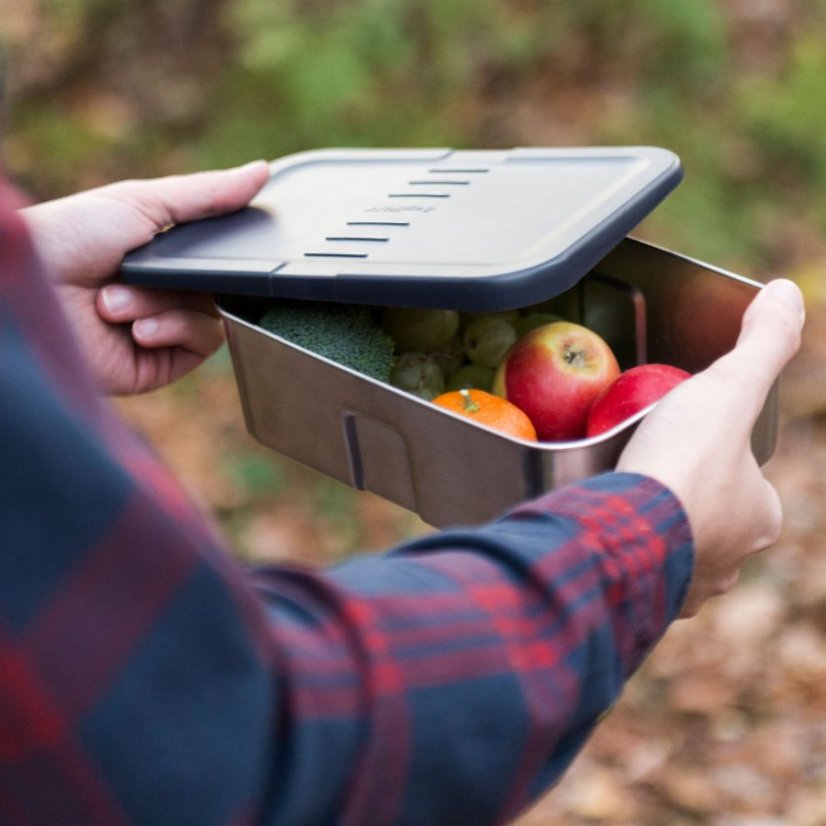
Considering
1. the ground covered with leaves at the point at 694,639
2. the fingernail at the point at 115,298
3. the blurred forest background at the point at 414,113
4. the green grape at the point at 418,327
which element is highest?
the fingernail at the point at 115,298

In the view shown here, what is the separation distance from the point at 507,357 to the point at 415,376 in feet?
0.32

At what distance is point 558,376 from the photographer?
3.74 ft

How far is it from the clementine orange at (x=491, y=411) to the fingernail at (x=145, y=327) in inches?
15.1

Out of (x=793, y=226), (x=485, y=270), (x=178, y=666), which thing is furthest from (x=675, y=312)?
(x=793, y=226)

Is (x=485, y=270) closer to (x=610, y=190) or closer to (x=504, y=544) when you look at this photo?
(x=610, y=190)

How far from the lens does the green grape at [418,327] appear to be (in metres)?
1.20

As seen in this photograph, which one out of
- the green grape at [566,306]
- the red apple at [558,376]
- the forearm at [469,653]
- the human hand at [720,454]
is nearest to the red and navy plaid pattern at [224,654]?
the forearm at [469,653]

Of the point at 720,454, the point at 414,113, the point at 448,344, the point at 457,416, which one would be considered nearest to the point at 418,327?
the point at 448,344

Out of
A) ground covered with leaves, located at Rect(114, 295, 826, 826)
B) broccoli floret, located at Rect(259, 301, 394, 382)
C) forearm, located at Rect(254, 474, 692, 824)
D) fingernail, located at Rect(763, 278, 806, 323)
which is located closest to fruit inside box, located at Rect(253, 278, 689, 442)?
broccoli floret, located at Rect(259, 301, 394, 382)

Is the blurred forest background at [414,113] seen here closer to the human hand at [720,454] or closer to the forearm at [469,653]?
the human hand at [720,454]

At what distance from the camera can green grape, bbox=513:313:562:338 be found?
1232mm

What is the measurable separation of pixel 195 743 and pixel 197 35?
313 cm

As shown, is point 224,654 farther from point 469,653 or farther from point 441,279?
point 441,279

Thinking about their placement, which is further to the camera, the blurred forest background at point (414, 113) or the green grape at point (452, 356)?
the blurred forest background at point (414, 113)
